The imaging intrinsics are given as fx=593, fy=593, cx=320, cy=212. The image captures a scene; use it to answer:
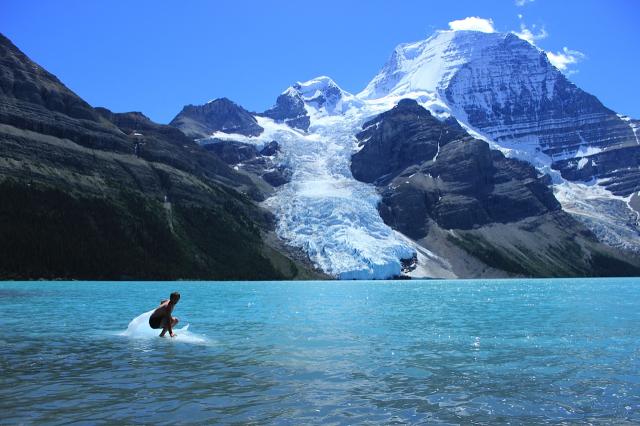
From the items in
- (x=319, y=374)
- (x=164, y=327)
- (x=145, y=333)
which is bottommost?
(x=319, y=374)

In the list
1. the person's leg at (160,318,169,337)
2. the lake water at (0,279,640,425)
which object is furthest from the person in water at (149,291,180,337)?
the lake water at (0,279,640,425)

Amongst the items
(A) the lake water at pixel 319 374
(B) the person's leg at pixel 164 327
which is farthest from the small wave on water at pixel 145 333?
(B) the person's leg at pixel 164 327

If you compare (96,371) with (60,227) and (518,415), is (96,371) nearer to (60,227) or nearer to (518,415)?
(518,415)

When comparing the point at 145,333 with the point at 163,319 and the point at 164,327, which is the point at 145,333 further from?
the point at 164,327

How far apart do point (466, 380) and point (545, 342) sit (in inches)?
581

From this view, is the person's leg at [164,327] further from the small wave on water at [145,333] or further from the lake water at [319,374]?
the lake water at [319,374]

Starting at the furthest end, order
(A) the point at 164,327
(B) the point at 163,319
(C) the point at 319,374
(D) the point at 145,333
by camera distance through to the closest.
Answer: (D) the point at 145,333
(B) the point at 163,319
(A) the point at 164,327
(C) the point at 319,374

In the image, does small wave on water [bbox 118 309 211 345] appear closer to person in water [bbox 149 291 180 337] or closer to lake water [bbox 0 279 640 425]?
lake water [bbox 0 279 640 425]

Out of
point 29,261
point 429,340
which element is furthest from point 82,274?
point 429,340

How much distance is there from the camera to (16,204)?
639 feet

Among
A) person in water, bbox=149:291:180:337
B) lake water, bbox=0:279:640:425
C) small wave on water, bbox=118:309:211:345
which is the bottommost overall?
lake water, bbox=0:279:640:425

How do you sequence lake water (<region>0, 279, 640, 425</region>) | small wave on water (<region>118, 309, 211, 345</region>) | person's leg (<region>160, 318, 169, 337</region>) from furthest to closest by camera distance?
small wave on water (<region>118, 309, 211, 345</region>), person's leg (<region>160, 318, 169, 337</region>), lake water (<region>0, 279, 640, 425</region>)

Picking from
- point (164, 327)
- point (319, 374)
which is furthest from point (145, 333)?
point (319, 374)

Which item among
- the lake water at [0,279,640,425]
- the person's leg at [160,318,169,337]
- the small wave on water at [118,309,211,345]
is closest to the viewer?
the lake water at [0,279,640,425]
